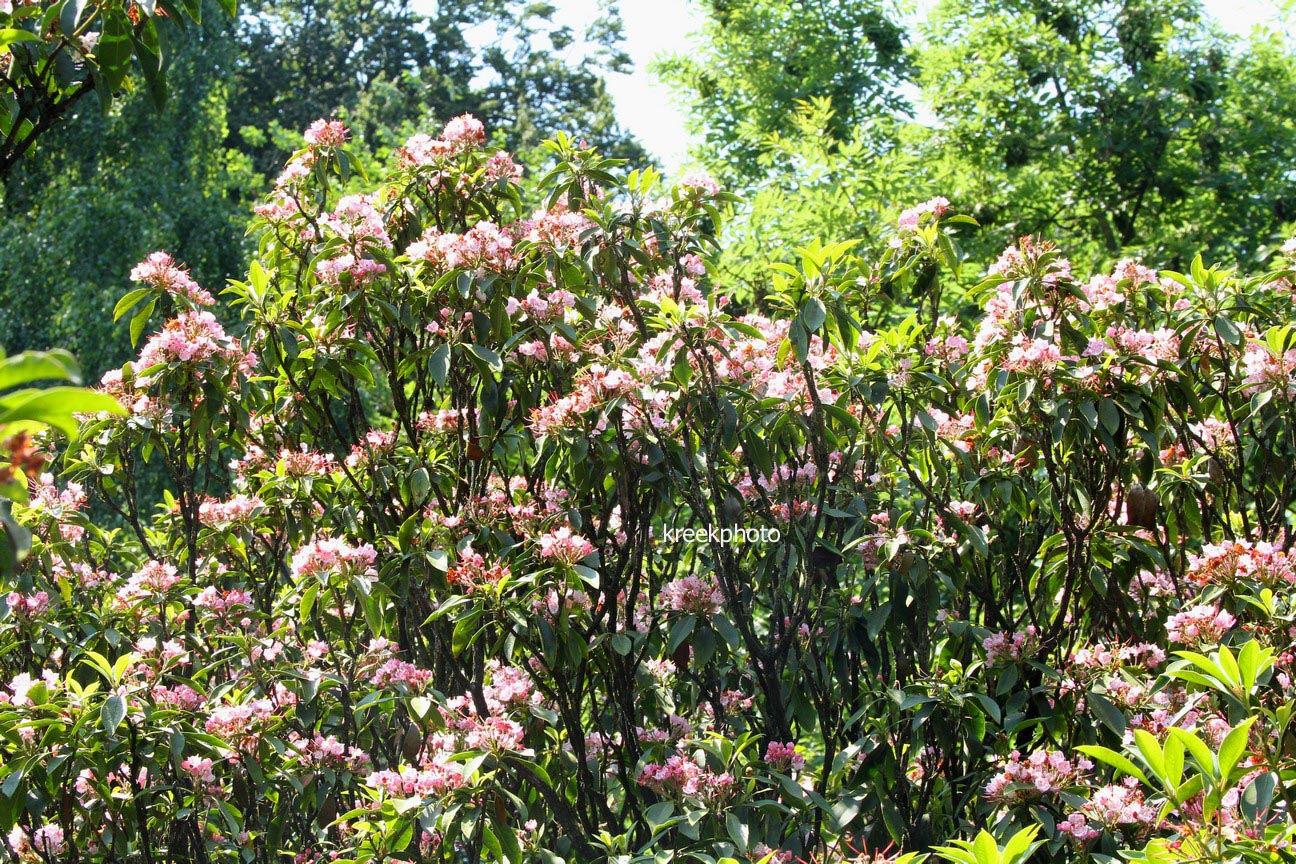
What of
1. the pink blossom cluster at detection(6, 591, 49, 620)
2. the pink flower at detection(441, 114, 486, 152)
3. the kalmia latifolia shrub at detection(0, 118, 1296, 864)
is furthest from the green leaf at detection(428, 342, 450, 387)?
the pink blossom cluster at detection(6, 591, 49, 620)

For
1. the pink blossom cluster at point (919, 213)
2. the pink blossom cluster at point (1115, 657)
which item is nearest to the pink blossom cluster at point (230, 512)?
the pink blossom cluster at point (919, 213)

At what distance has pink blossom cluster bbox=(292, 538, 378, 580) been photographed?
313 cm

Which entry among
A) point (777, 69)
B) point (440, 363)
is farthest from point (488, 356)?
point (777, 69)

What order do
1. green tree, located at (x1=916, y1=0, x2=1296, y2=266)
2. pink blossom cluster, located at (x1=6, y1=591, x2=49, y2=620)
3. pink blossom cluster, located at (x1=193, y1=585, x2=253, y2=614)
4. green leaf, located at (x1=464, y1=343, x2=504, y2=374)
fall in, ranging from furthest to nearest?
green tree, located at (x1=916, y1=0, x2=1296, y2=266), pink blossom cluster, located at (x1=193, y1=585, x2=253, y2=614), pink blossom cluster, located at (x1=6, y1=591, x2=49, y2=620), green leaf, located at (x1=464, y1=343, x2=504, y2=374)

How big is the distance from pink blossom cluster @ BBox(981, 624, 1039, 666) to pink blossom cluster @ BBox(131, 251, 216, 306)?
2.26m

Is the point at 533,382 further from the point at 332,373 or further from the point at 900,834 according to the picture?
the point at 900,834

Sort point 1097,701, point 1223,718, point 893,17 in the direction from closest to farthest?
point 1223,718 < point 1097,701 < point 893,17

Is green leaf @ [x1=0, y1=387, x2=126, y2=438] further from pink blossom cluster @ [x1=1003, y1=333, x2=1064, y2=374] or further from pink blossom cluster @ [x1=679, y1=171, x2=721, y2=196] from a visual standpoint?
pink blossom cluster @ [x1=679, y1=171, x2=721, y2=196]

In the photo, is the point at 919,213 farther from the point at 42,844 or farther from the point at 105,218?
the point at 105,218

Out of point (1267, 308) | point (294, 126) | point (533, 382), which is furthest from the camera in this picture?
point (294, 126)

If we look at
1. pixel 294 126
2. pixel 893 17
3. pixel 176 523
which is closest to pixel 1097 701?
pixel 176 523

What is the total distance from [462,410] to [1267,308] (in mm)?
2217

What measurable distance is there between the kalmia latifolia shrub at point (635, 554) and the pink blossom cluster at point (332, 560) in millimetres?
11

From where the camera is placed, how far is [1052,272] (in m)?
3.13
